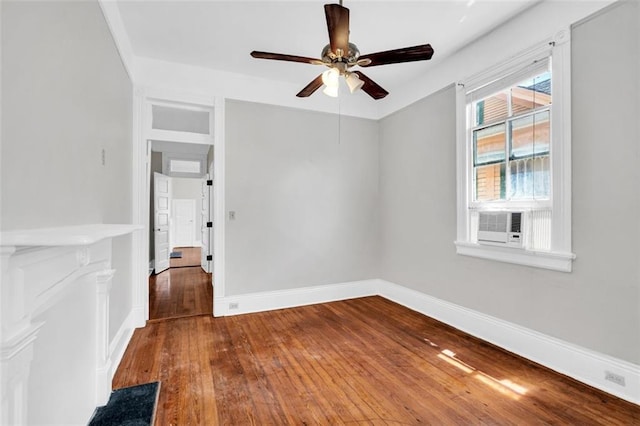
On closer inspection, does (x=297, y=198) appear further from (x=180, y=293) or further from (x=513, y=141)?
(x=513, y=141)

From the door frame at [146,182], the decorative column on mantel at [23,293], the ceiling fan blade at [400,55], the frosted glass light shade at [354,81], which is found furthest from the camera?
the door frame at [146,182]

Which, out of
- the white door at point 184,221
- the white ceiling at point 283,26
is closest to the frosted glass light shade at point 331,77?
the white ceiling at point 283,26

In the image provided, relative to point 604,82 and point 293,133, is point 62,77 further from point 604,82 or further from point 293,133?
point 604,82

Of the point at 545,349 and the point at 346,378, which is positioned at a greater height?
the point at 545,349

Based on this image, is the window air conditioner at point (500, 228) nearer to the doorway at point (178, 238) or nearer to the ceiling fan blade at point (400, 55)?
the ceiling fan blade at point (400, 55)

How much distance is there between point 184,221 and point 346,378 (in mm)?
9183

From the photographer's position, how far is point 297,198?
4125mm

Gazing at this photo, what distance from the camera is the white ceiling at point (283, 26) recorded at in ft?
8.30

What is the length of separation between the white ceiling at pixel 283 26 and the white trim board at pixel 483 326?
9.17 ft

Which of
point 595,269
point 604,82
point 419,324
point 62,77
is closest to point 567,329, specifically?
point 595,269

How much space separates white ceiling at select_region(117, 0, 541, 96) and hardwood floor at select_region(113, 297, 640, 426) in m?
3.01

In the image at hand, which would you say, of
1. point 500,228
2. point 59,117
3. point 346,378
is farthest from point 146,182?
point 500,228

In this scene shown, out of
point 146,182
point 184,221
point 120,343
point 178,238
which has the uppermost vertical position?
point 146,182

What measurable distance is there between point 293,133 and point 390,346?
2.85 meters
